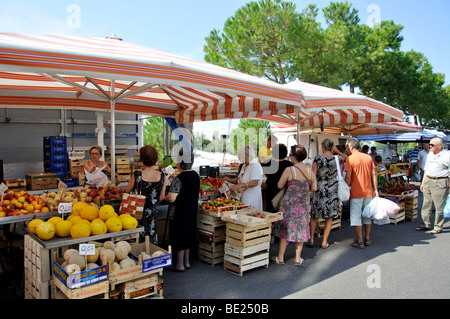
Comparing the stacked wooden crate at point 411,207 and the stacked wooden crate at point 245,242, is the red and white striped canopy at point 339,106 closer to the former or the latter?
the stacked wooden crate at point 411,207

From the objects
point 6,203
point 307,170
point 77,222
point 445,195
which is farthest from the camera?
point 445,195

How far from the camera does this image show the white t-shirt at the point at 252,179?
4871 mm

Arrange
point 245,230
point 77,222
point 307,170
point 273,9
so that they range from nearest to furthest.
Answer: point 77,222, point 245,230, point 307,170, point 273,9

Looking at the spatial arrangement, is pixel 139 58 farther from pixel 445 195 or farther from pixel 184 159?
pixel 445 195

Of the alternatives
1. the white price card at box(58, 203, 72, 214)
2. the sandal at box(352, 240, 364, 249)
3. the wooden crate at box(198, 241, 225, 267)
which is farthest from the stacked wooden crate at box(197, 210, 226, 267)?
the sandal at box(352, 240, 364, 249)

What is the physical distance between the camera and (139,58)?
10.2 feet

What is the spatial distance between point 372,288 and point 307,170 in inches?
65.0

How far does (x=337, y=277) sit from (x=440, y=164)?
355 cm

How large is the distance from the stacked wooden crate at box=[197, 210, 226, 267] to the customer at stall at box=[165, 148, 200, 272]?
32cm

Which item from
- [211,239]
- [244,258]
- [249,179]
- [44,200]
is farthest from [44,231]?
[249,179]

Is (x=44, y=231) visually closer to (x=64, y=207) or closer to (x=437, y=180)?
(x=64, y=207)

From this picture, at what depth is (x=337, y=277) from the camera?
4121 mm

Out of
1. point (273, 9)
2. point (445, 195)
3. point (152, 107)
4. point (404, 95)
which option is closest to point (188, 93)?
point (152, 107)

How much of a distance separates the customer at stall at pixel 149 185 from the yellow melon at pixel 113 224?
799 mm
